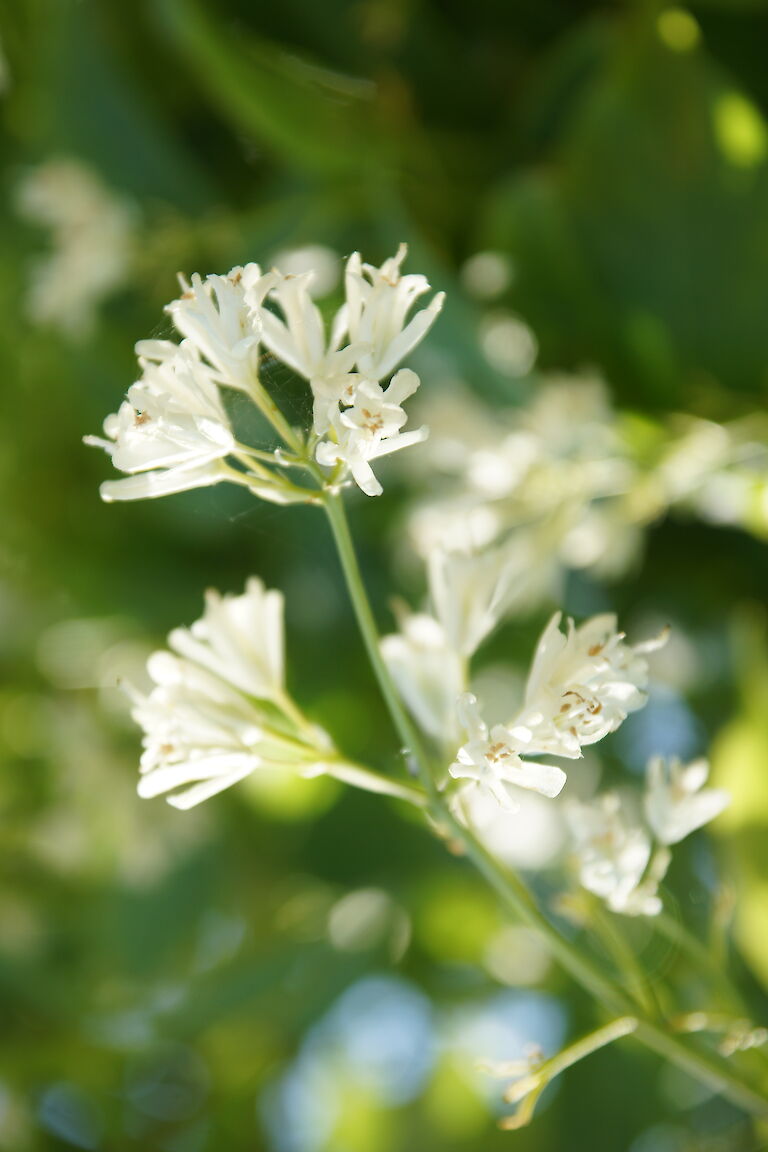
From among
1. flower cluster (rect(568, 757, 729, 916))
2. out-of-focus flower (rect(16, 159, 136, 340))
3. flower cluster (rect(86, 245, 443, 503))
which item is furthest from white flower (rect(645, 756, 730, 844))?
out-of-focus flower (rect(16, 159, 136, 340))

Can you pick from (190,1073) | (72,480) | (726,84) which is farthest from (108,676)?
(726,84)

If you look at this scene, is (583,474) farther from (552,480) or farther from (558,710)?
(558,710)

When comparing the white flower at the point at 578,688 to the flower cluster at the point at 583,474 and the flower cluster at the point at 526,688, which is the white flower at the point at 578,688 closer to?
the flower cluster at the point at 526,688

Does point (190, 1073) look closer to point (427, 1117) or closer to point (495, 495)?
point (427, 1117)

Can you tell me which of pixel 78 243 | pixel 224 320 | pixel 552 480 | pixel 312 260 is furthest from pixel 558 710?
pixel 78 243

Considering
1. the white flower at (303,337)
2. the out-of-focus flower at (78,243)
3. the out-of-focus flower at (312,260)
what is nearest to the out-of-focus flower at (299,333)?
the white flower at (303,337)
